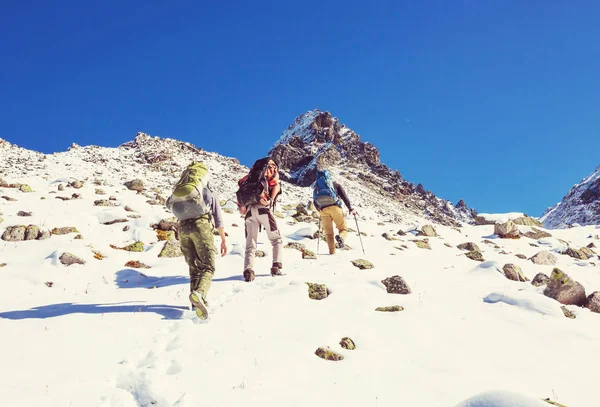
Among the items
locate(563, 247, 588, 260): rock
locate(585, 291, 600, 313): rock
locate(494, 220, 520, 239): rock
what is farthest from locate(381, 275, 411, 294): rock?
locate(494, 220, 520, 239): rock

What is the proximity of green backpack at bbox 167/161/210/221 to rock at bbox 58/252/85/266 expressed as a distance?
373 centimetres

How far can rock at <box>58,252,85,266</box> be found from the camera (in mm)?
7744

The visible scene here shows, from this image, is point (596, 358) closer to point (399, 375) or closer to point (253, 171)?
point (399, 375)

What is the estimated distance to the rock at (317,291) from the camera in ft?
20.2

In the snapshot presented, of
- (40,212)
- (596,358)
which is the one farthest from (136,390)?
(40,212)

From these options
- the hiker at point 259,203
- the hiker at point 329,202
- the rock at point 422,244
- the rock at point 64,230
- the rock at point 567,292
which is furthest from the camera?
the rock at point 422,244

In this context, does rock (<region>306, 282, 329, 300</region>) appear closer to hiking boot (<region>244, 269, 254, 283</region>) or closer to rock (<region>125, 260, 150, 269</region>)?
hiking boot (<region>244, 269, 254, 283</region>)

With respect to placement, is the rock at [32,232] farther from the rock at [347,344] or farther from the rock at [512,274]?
the rock at [512,274]

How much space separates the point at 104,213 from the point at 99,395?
968 centimetres

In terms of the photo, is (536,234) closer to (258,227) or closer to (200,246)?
(258,227)

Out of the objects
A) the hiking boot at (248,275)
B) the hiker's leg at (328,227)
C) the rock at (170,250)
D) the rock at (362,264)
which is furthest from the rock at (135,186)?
the rock at (362,264)

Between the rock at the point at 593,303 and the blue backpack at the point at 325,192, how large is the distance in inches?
226

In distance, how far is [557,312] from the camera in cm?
586

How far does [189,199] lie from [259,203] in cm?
193
